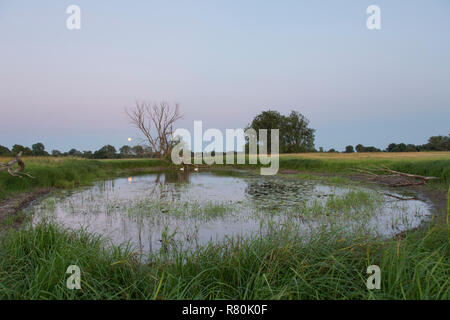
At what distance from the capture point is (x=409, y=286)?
80.1 inches

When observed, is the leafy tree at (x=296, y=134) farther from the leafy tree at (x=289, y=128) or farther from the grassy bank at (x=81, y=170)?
the grassy bank at (x=81, y=170)

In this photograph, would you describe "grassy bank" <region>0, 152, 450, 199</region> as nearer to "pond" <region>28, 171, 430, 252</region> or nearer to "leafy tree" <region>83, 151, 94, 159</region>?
"pond" <region>28, 171, 430, 252</region>

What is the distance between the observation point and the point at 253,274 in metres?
2.23

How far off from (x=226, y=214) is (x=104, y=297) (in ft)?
16.2

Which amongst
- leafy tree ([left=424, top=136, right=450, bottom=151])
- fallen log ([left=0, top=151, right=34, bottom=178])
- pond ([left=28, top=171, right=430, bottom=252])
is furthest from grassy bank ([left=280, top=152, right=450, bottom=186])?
leafy tree ([left=424, top=136, right=450, bottom=151])

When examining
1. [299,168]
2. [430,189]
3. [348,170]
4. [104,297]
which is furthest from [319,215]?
[299,168]

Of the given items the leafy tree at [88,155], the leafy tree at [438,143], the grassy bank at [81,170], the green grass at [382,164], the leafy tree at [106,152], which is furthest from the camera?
the leafy tree at [106,152]

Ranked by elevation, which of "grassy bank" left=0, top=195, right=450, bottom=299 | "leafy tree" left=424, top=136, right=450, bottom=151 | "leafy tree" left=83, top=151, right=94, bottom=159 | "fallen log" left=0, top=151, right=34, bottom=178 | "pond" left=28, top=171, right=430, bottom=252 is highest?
"leafy tree" left=424, top=136, right=450, bottom=151

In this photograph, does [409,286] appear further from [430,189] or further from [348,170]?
[348,170]

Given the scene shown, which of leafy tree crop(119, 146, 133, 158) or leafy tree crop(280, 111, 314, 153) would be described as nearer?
leafy tree crop(119, 146, 133, 158)

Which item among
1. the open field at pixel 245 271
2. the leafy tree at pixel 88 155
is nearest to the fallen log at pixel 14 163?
the open field at pixel 245 271

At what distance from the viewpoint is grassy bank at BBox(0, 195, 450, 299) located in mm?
2043

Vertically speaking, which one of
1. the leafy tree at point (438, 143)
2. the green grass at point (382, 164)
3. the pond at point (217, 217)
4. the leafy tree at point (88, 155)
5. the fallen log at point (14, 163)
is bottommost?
the pond at point (217, 217)

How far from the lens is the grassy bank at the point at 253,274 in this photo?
6.70 feet
